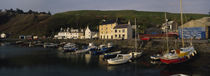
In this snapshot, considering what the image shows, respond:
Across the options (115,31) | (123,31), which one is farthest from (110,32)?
(123,31)

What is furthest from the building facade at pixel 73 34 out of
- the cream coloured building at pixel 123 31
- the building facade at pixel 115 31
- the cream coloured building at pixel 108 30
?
the cream coloured building at pixel 123 31

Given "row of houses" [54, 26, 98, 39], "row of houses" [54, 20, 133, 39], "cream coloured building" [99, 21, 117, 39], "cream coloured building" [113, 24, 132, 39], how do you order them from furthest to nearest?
"row of houses" [54, 26, 98, 39] < "cream coloured building" [99, 21, 117, 39] < "row of houses" [54, 20, 133, 39] < "cream coloured building" [113, 24, 132, 39]

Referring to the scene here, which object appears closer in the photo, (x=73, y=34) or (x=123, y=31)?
(x=123, y=31)

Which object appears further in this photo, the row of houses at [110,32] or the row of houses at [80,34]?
the row of houses at [80,34]

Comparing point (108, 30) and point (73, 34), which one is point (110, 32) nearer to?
point (108, 30)

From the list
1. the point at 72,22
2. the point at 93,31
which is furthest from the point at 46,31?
the point at 93,31

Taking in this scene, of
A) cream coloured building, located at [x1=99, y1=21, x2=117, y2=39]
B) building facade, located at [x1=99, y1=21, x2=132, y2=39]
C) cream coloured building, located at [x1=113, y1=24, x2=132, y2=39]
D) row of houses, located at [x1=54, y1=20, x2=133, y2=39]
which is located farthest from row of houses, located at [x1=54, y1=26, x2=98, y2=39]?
cream coloured building, located at [x1=113, y1=24, x2=132, y2=39]

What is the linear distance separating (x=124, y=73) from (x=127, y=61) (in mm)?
8112

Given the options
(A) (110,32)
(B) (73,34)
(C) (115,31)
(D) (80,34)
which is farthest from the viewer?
(B) (73,34)

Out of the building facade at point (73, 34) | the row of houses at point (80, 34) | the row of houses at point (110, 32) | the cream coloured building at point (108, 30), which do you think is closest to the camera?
the row of houses at point (110, 32)

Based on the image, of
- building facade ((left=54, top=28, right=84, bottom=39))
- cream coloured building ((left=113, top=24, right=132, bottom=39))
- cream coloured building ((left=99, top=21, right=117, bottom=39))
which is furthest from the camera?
building facade ((left=54, top=28, right=84, bottom=39))

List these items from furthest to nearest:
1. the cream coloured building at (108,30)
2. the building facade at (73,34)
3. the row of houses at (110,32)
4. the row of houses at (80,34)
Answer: the building facade at (73,34)
the row of houses at (80,34)
the cream coloured building at (108,30)
the row of houses at (110,32)

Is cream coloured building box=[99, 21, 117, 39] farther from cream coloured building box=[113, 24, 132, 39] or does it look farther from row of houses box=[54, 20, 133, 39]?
cream coloured building box=[113, 24, 132, 39]

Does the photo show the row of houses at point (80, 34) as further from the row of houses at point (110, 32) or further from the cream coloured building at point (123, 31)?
the cream coloured building at point (123, 31)
